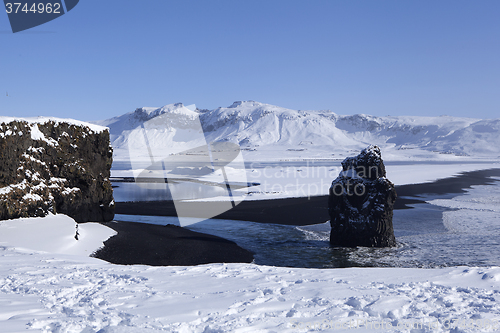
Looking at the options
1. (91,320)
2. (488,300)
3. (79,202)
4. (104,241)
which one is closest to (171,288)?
(91,320)

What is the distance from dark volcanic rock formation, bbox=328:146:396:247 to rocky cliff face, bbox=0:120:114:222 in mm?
9877

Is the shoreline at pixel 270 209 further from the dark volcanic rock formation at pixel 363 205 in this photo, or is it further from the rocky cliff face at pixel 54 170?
the rocky cliff face at pixel 54 170

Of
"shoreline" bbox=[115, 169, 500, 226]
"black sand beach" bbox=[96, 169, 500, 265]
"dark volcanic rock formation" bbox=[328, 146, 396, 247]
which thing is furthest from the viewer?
"shoreline" bbox=[115, 169, 500, 226]

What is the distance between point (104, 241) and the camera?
12188 millimetres

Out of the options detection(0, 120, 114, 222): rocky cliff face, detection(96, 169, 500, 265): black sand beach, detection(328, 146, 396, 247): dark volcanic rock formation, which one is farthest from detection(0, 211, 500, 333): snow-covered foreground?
detection(328, 146, 396, 247): dark volcanic rock formation

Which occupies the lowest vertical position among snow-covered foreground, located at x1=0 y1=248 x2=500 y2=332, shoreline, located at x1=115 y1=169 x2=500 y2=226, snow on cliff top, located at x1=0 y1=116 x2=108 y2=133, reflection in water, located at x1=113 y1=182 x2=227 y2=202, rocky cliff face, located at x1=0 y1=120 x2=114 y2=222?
shoreline, located at x1=115 y1=169 x2=500 y2=226

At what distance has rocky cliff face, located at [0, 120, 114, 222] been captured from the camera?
12125 millimetres

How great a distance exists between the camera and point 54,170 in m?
13.7

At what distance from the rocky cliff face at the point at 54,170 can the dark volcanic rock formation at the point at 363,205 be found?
9877 millimetres

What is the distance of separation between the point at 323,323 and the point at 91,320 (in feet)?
10.5

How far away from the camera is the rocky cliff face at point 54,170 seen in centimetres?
1212

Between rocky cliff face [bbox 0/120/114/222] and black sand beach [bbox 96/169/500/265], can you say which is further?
rocky cliff face [bbox 0/120/114/222]

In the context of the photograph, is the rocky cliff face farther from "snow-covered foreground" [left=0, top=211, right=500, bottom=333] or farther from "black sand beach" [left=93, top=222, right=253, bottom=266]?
"snow-covered foreground" [left=0, top=211, right=500, bottom=333]

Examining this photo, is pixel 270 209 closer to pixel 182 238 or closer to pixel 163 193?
pixel 182 238
